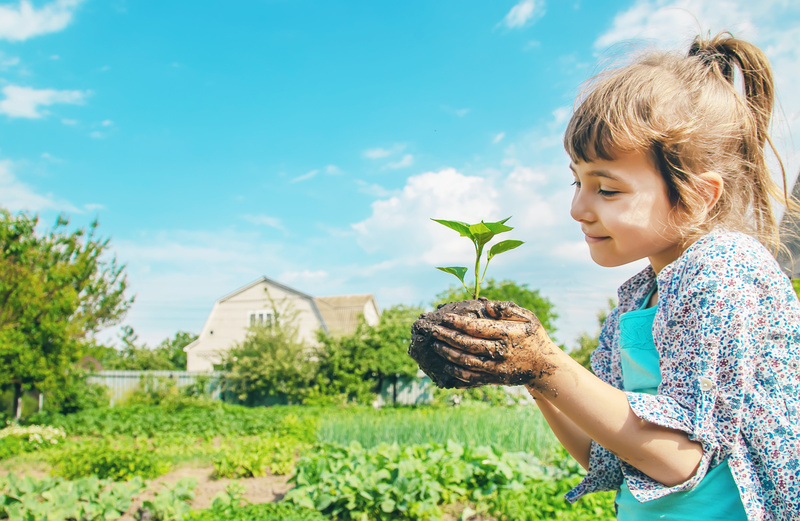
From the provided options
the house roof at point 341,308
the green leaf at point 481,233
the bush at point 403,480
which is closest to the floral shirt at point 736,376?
the green leaf at point 481,233

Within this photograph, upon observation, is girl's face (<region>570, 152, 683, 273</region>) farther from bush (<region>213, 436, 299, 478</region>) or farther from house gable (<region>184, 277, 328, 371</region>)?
house gable (<region>184, 277, 328, 371</region>)

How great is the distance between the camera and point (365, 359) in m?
15.3

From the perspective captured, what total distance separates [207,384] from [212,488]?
11.9m

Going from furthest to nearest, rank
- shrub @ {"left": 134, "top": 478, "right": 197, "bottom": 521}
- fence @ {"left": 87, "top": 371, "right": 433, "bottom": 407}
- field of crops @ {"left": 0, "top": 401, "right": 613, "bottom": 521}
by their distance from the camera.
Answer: fence @ {"left": 87, "top": 371, "right": 433, "bottom": 407}, shrub @ {"left": 134, "top": 478, "right": 197, "bottom": 521}, field of crops @ {"left": 0, "top": 401, "right": 613, "bottom": 521}

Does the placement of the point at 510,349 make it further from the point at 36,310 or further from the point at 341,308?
the point at 341,308

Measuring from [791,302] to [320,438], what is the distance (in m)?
5.97

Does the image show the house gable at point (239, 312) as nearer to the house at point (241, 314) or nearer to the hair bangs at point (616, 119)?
the house at point (241, 314)

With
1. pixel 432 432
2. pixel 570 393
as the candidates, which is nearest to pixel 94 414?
pixel 432 432

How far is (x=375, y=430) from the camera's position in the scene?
19.9 ft

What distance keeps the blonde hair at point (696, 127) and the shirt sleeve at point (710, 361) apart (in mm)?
170

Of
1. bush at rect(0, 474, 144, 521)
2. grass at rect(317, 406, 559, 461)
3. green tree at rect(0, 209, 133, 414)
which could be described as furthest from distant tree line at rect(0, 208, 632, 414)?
bush at rect(0, 474, 144, 521)

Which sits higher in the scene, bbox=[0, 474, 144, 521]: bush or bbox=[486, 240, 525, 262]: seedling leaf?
bbox=[486, 240, 525, 262]: seedling leaf

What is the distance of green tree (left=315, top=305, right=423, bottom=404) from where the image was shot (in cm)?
1511

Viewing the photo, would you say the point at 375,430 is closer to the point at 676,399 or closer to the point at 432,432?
the point at 432,432
